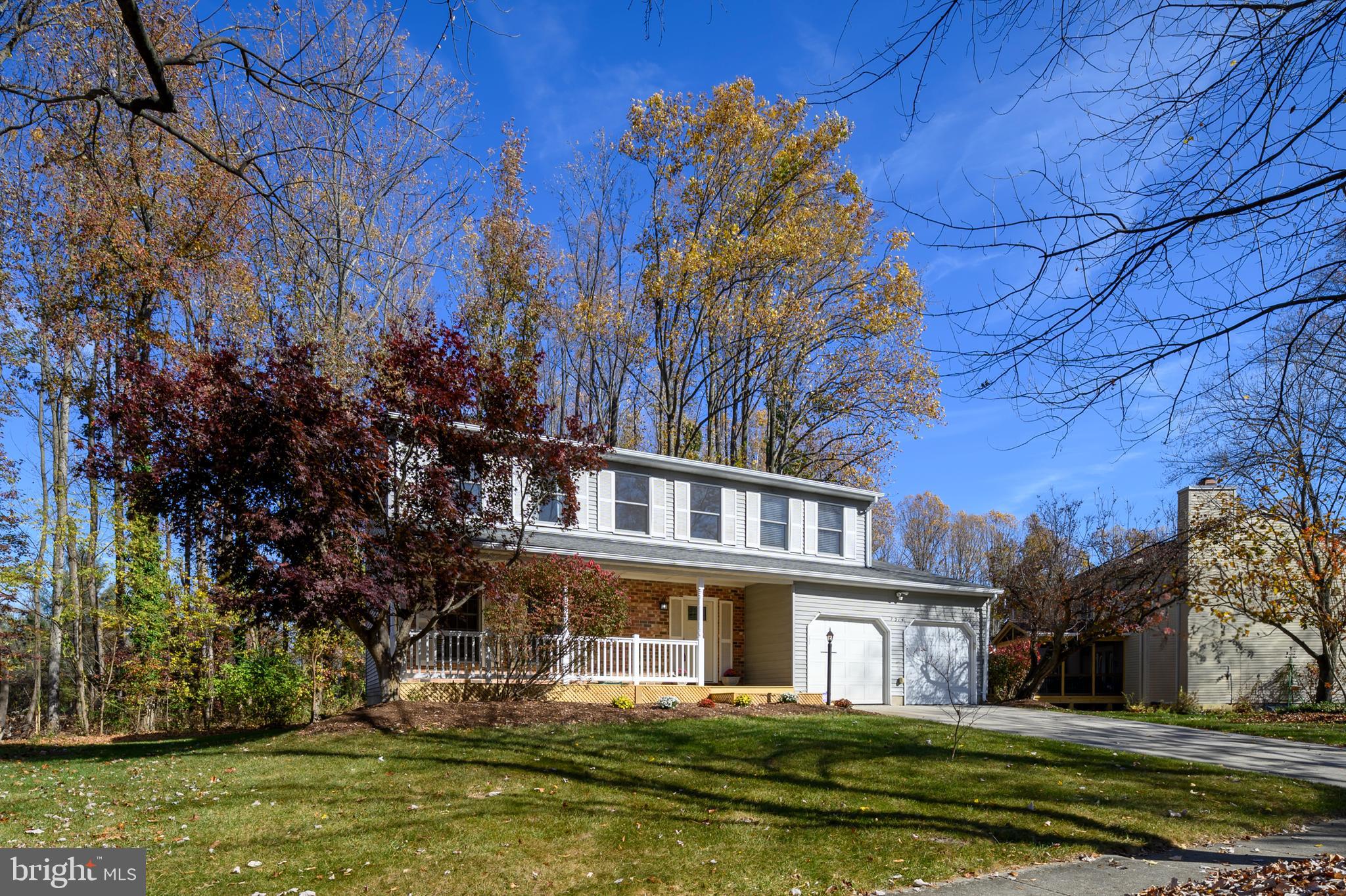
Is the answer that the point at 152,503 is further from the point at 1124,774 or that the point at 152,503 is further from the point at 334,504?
the point at 1124,774

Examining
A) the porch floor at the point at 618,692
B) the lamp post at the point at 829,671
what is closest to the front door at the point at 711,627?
the porch floor at the point at 618,692

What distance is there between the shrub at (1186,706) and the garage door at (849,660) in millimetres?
7876

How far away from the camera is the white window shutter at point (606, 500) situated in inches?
742

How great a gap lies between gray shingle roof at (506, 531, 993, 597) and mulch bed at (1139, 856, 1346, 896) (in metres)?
11.7

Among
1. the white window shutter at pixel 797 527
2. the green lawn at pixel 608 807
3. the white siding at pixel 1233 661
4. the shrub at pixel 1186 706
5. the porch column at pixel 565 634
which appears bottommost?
the shrub at pixel 1186 706

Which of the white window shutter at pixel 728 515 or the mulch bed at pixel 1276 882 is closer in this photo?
the mulch bed at pixel 1276 882

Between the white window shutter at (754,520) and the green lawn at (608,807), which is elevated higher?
the white window shutter at (754,520)

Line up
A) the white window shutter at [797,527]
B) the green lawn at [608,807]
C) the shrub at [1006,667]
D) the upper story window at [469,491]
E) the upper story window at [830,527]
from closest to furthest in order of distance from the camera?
the green lawn at [608,807], the upper story window at [469,491], the white window shutter at [797,527], the upper story window at [830,527], the shrub at [1006,667]

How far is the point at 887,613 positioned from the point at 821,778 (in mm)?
11255

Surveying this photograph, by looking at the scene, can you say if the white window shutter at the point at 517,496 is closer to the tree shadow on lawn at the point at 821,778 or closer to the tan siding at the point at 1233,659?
the tree shadow on lawn at the point at 821,778

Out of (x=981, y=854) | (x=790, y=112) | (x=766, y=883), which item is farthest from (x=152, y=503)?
(x=790, y=112)

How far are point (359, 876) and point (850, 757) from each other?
6.55 meters

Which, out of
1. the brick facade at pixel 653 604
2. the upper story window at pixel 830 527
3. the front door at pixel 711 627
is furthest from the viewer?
the upper story window at pixel 830 527

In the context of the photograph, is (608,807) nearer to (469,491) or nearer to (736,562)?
(469,491)
